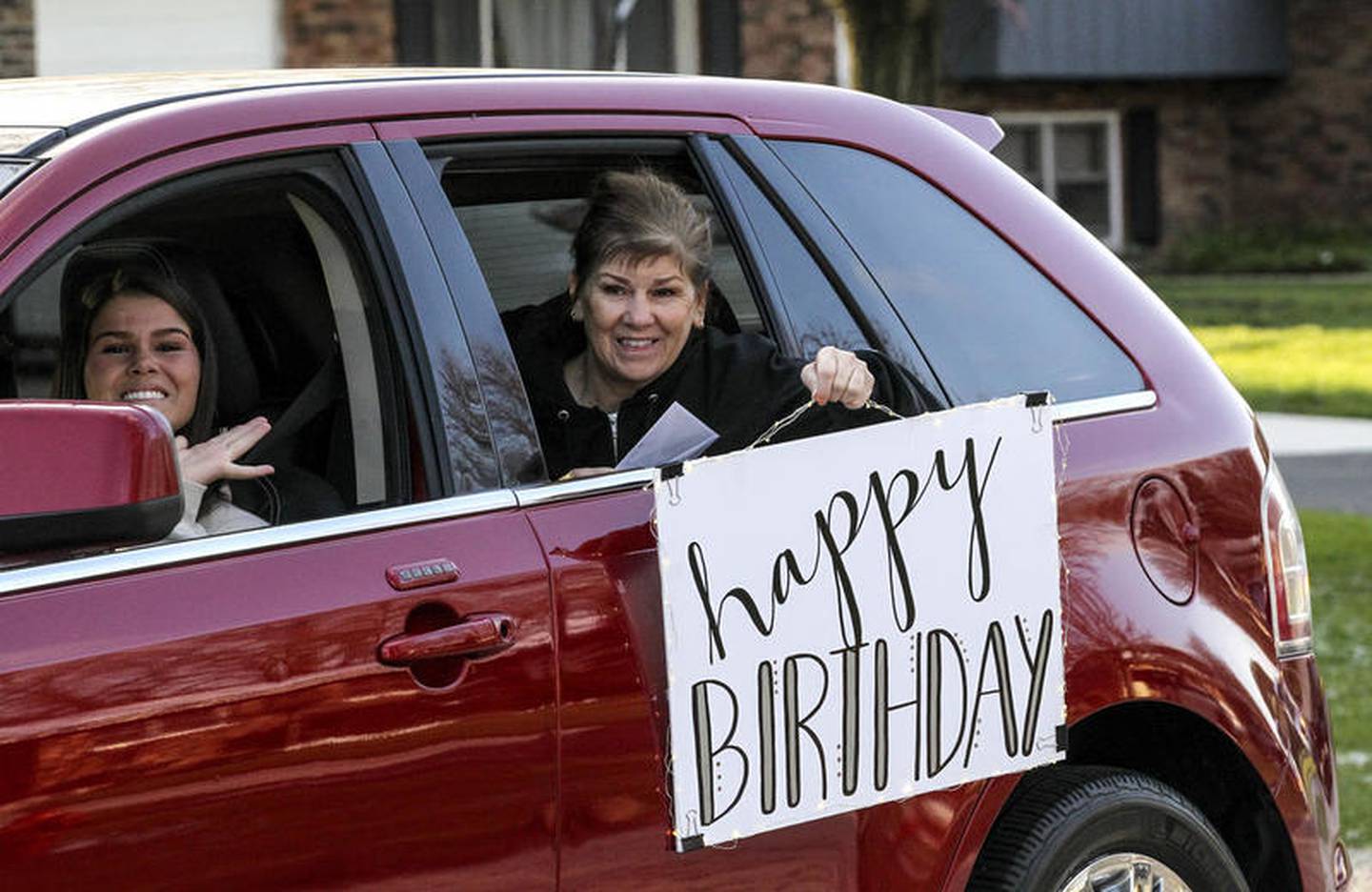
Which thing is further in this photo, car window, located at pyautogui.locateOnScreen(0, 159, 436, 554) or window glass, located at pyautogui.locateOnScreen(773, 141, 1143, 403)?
window glass, located at pyautogui.locateOnScreen(773, 141, 1143, 403)

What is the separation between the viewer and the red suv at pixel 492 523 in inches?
114

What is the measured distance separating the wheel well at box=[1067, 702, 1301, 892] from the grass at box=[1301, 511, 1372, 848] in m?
2.39

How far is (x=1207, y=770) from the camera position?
425cm

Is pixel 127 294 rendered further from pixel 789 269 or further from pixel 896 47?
pixel 896 47

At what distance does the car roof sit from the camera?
3.25 m

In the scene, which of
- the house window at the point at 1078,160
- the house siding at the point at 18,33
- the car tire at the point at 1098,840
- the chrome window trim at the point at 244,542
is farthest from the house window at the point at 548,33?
the chrome window trim at the point at 244,542

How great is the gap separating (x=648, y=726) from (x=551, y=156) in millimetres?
884

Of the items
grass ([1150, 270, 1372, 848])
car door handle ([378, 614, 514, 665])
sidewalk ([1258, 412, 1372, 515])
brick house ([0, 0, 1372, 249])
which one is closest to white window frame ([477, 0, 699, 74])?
grass ([1150, 270, 1372, 848])

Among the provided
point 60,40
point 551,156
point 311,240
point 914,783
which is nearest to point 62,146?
point 311,240

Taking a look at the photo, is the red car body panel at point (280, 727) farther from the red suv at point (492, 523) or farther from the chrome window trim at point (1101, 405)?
the chrome window trim at point (1101, 405)

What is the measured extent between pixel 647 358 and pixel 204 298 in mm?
674

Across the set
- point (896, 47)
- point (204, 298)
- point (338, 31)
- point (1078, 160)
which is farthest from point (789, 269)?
point (1078, 160)

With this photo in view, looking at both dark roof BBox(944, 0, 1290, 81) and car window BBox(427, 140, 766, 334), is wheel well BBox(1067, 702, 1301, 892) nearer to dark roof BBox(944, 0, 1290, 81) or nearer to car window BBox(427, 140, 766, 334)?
car window BBox(427, 140, 766, 334)

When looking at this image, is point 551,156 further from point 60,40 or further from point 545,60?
point 545,60
